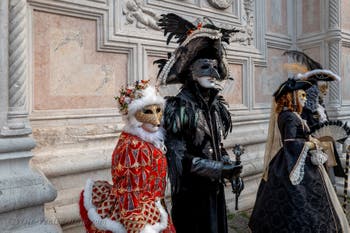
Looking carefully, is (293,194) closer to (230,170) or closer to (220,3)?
(230,170)

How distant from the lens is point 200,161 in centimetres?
210

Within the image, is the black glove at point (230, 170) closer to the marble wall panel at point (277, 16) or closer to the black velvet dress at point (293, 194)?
the black velvet dress at point (293, 194)

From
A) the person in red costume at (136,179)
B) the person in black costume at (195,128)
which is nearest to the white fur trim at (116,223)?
the person in red costume at (136,179)

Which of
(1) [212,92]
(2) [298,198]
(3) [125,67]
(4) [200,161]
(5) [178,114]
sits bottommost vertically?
(2) [298,198]

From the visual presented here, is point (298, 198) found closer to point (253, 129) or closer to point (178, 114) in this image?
point (178, 114)

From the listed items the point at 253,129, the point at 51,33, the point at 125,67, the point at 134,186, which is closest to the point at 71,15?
the point at 51,33

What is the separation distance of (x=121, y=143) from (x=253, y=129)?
3905mm

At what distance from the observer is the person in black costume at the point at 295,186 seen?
2982 millimetres

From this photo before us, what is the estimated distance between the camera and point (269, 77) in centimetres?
611

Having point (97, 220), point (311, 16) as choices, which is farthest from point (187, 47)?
point (311, 16)

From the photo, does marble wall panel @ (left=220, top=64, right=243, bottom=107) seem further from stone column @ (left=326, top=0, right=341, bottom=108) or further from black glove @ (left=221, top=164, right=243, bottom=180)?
black glove @ (left=221, top=164, right=243, bottom=180)

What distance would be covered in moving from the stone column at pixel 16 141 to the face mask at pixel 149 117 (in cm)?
127

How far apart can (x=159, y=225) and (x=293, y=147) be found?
1904 mm

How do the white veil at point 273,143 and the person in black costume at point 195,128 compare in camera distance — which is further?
the white veil at point 273,143
